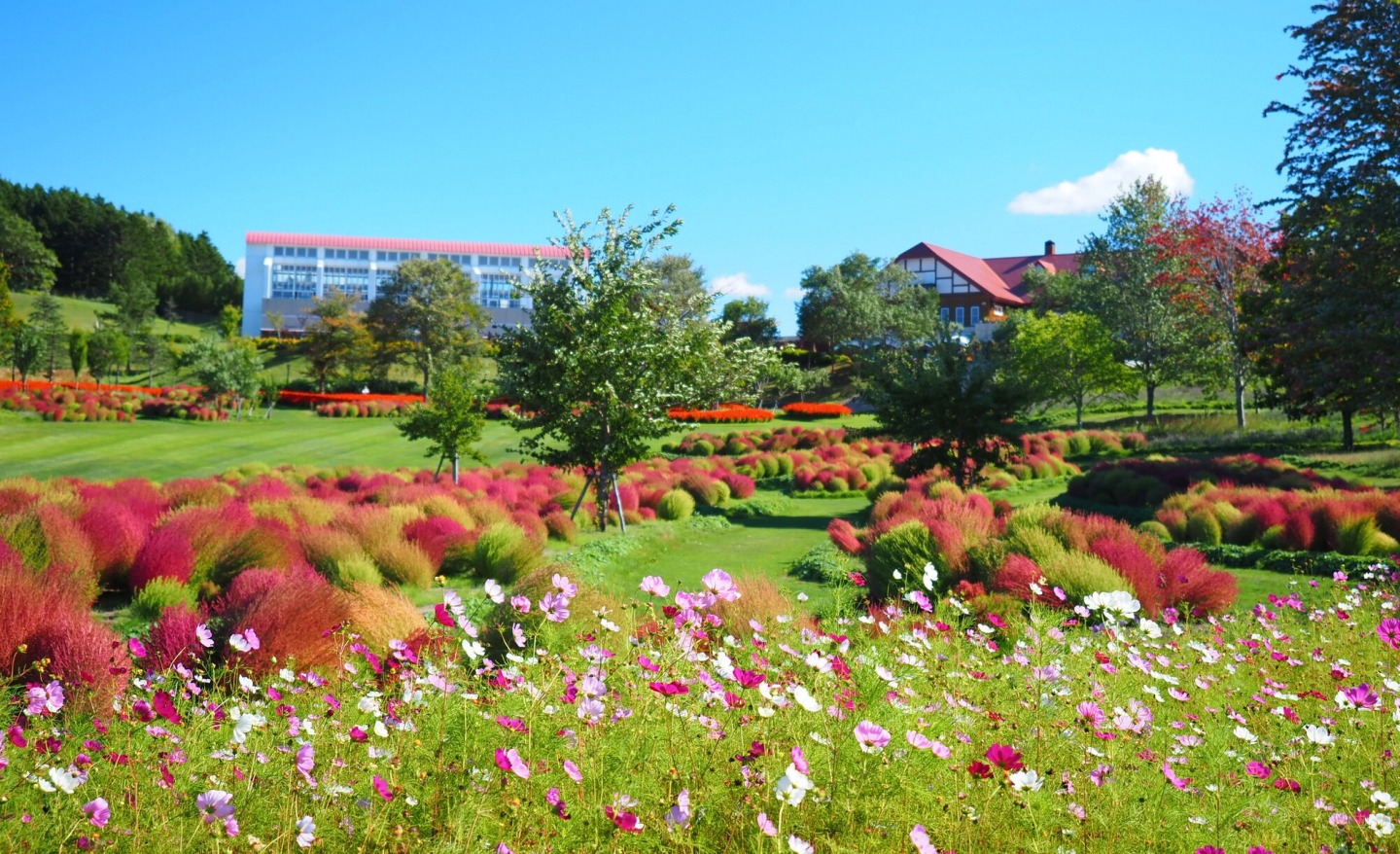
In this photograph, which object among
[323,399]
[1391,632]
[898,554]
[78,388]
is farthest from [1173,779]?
[78,388]

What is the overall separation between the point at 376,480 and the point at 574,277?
555cm

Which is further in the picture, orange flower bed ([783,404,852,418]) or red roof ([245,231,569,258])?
red roof ([245,231,569,258])

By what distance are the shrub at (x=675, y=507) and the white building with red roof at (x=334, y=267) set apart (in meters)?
67.9

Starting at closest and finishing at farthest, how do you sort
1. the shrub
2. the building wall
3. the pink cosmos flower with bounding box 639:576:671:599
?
the pink cosmos flower with bounding box 639:576:671:599, the shrub, the building wall

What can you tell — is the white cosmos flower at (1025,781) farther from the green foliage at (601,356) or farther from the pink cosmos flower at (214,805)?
the green foliage at (601,356)

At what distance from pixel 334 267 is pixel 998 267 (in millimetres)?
59074

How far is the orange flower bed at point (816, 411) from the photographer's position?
45156mm

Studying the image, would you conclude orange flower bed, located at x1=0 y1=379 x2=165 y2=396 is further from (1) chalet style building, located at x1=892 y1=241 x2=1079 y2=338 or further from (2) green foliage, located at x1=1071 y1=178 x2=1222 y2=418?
(1) chalet style building, located at x1=892 y1=241 x2=1079 y2=338

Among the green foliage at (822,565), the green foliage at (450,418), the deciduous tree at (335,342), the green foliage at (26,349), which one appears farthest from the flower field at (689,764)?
the deciduous tree at (335,342)

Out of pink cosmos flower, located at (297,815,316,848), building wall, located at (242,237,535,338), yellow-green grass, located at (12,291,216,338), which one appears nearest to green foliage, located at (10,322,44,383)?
yellow-green grass, located at (12,291,216,338)

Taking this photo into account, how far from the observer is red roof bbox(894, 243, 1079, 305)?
71688 mm

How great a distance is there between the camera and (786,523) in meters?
18.3

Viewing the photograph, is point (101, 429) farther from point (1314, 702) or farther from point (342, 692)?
point (1314, 702)

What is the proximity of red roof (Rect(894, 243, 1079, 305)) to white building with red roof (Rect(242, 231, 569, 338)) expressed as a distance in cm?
3525
